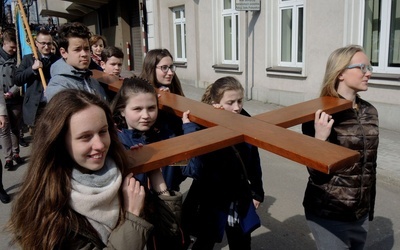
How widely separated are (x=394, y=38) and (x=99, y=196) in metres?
6.45

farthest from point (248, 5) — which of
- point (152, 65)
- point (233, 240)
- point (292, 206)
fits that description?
point (233, 240)

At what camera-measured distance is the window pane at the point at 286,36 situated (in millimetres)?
8328

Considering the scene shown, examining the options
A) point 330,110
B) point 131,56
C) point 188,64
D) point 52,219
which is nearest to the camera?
point 52,219

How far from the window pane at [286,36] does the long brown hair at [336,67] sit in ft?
21.0

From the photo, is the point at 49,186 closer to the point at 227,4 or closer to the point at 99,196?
the point at 99,196

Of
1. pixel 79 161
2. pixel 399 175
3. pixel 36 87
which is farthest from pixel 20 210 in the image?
pixel 399 175

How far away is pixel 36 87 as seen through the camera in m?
4.25

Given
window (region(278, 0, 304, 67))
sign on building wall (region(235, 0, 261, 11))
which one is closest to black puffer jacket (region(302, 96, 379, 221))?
window (region(278, 0, 304, 67))

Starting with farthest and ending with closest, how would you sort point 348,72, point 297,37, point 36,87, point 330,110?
point 297,37
point 36,87
point 348,72
point 330,110

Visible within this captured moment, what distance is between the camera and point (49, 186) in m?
1.31

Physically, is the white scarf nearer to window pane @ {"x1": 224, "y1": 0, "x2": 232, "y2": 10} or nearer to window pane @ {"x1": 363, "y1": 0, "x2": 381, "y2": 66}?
window pane @ {"x1": 363, "y1": 0, "x2": 381, "y2": 66}

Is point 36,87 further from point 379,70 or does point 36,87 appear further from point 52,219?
point 379,70

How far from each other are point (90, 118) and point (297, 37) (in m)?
7.43

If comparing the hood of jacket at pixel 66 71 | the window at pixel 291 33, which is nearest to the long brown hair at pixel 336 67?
the hood of jacket at pixel 66 71
